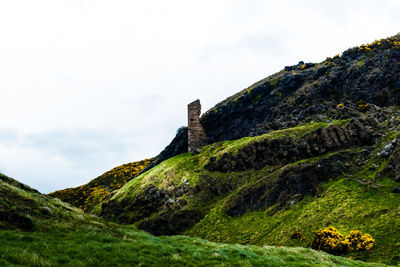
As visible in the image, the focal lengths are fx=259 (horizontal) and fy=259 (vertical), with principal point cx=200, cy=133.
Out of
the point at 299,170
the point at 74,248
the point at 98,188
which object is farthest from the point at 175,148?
the point at 74,248

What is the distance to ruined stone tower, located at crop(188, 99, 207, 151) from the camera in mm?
85519

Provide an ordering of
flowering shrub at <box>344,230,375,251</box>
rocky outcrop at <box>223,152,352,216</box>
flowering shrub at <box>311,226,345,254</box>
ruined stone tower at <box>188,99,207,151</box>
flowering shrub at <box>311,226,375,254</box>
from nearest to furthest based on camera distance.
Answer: flowering shrub at <box>344,230,375,251</box> → flowering shrub at <box>311,226,375,254</box> → flowering shrub at <box>311,226,345,254</box> → rocky outcrop at <box>223,152,352,216</box> → ruined stone tower at <box>188,99,207,151</box>

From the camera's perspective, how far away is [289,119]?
65125 mm

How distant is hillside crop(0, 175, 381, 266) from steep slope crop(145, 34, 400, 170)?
49.2m

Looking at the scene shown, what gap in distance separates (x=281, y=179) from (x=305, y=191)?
4.87m

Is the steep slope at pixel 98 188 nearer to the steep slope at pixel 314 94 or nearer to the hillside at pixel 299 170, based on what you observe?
the hillside at pixel 299 170

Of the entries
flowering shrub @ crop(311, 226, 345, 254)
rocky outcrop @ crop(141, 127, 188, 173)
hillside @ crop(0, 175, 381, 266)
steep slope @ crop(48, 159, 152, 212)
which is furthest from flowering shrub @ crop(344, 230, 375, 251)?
steep slope @ crop(48, 159, 152, 212)

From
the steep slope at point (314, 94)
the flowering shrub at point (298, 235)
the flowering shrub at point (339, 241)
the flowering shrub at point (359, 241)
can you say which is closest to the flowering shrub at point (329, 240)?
the flowering shrub at point (339, 241)

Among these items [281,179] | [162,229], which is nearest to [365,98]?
[281,179]

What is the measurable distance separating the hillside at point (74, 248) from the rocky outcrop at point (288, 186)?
25687 mm

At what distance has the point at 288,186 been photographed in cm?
4294

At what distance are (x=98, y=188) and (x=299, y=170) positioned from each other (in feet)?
258

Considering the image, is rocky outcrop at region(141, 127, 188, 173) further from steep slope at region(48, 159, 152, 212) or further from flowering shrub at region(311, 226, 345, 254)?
flowering shrub at region(311, 226, 345, 254)

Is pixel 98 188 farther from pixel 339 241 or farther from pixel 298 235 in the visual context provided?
pixel 339 241
